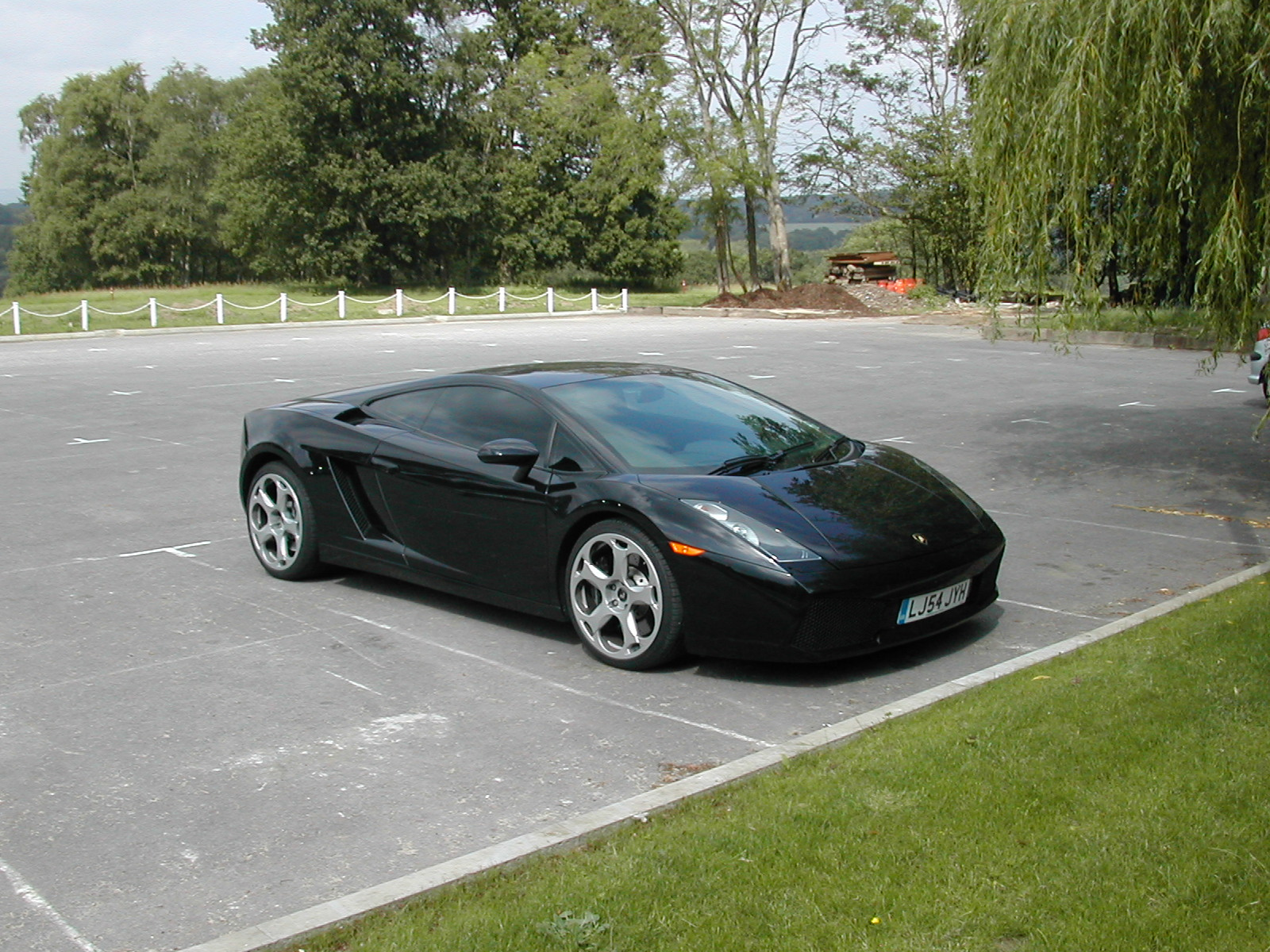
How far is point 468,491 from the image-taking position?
22.2 ft

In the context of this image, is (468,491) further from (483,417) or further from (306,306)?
(306,306)

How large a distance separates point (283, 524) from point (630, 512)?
8.79 ft

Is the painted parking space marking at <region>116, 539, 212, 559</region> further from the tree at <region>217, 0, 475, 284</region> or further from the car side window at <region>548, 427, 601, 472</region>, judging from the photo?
the tree at <region>217, 0, 475, 284</region>

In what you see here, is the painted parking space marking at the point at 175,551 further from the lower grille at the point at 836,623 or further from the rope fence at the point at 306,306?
the rope fence at the point at 306,306

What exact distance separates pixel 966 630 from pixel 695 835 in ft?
10.1

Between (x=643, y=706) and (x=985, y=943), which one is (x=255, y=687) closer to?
(x=643, y=706)

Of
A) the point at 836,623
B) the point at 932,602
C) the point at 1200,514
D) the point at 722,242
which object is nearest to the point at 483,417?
the point at 836,623

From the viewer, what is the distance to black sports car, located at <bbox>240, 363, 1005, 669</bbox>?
5.80 meters

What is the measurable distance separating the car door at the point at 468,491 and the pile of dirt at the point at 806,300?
37.2 metres

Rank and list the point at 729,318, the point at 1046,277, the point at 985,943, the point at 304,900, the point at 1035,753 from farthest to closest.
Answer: the point at 729,318 < the point at 1046,277 < the point at 1035,753 < the point at 304,900 < the point at 985,943

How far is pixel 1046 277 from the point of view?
989 centimetres

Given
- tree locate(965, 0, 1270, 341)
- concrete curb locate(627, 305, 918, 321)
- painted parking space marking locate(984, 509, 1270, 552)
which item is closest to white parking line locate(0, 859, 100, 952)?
painted parking space marking locate(984, 509, 1270, 552)

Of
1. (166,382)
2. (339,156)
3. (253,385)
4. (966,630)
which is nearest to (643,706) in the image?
(966,630)

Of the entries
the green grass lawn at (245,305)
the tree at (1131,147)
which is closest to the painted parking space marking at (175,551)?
the tree at (1131,147)
